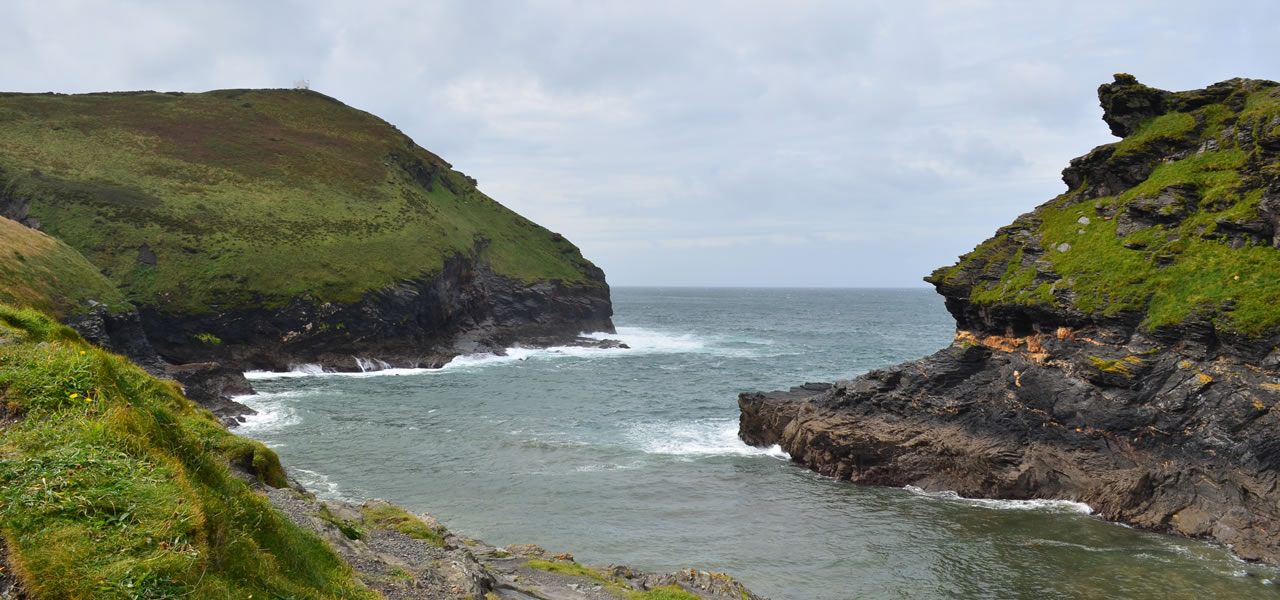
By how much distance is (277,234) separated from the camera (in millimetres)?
90625

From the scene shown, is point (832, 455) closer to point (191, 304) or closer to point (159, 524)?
point (159, 524)

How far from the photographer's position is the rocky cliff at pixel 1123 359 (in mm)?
27484

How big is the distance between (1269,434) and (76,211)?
110m

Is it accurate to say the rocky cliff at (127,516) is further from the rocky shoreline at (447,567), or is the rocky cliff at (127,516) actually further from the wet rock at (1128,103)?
the wet rock at (1128,103)

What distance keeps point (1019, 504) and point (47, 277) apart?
68.4 metres

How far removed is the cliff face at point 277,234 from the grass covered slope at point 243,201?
291mm

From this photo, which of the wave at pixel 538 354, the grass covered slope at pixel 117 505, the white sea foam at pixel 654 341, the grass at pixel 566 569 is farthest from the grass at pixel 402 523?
the white sea foam at pixel 654 341

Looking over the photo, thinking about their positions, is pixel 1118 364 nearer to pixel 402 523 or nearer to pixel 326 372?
pixel 402 523

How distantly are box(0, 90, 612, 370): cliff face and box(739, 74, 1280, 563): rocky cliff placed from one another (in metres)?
58.8

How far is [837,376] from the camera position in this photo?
74.2 m

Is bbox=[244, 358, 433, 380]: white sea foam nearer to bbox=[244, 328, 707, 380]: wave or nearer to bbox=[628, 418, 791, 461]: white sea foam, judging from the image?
bbox=[244, 328, 707, 380]: wave

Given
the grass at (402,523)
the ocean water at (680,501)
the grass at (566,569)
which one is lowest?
the ocean water at (680,501)

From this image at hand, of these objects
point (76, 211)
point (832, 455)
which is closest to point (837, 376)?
point (832, 455)

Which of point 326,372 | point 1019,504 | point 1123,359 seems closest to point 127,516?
point 1019,504
